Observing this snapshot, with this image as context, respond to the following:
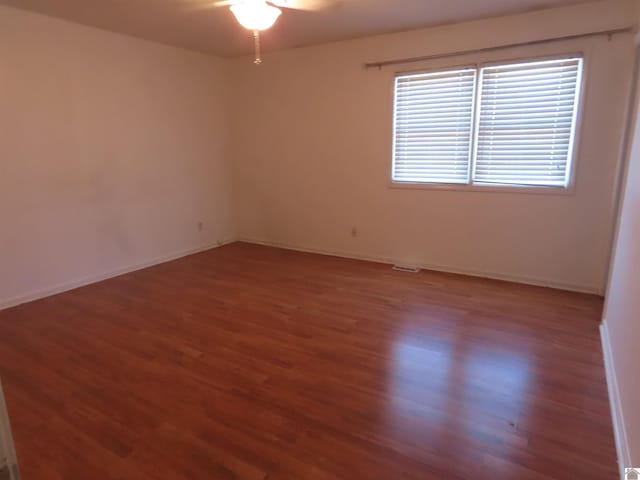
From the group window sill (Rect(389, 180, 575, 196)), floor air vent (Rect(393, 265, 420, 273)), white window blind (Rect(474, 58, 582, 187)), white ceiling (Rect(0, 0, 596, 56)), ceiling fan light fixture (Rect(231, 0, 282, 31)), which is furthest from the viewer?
floor air vent (Rect(393, 265, 420, 273))

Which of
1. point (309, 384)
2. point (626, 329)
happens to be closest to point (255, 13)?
point (309, 384)

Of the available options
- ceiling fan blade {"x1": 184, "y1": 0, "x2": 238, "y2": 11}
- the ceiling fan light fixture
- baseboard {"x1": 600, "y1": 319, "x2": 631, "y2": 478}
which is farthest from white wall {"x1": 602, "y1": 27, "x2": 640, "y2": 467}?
ceiling fan blade {"x1": 184, "y1": 0, "x2": 238, "y2": 11}

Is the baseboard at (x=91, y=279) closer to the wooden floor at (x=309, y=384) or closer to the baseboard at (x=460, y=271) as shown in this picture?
the wooden floor at (x=309, y=384)

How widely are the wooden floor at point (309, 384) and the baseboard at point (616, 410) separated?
4 cm

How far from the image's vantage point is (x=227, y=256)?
5047 mm

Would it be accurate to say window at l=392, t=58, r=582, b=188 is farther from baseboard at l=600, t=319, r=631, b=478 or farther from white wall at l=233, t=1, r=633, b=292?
baseboard at l=600, t=319, r=631, b=478

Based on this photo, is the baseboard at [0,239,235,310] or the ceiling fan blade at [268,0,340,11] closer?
the ceiling fan blade at [268,0,340,11]

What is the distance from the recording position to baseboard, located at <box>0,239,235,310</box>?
11.5 ft

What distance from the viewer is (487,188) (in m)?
3.98

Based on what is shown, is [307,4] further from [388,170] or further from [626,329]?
[626,329]

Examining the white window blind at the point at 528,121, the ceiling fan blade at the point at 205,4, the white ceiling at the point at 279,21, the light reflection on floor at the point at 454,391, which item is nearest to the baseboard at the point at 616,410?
the light reflection on floor at the point at 454,391

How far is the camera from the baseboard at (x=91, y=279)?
350 cm

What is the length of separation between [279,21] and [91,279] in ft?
10.5

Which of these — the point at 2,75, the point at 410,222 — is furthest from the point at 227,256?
the point at 2,75
